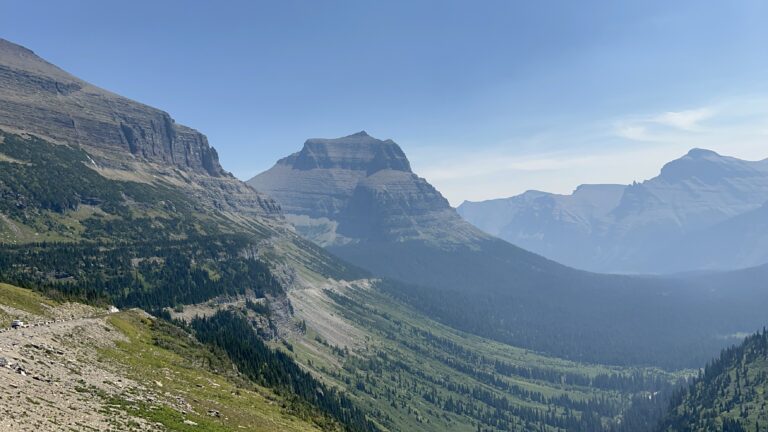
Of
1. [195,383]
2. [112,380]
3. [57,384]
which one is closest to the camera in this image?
[57,384]

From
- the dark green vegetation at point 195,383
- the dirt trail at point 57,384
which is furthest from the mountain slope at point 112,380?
the dark green vegetation at point 195,383

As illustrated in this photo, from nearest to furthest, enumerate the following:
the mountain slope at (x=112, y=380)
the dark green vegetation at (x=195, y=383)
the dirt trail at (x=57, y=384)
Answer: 1. the dirt trail at (x=57, y=384)
2. the mountain slope at (x=112, y=380)
3. the dark green vegetation at (x=195, y=383)

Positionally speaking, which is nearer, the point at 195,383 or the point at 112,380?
the point at 112,380

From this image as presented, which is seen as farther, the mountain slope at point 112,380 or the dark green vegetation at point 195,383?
the dark green vegetation at point 195,383

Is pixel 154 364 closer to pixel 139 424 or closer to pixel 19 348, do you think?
pixel 19 348

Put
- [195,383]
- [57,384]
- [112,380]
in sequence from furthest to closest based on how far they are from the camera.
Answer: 1. [195,383]
2. [112,380]
3. [57,384]

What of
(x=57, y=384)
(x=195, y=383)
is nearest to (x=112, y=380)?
(x=57, y=384)

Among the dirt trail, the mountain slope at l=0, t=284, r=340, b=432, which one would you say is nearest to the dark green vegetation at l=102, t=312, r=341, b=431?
the mountain slope at l=0, t=284, r=340, b=432

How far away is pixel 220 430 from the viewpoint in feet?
224

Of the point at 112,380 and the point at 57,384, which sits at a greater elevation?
the point at 57,384

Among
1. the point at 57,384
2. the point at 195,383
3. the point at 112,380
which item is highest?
the point at 57,384

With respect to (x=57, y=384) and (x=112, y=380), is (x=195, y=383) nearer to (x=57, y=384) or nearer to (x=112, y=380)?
(x=112, y=380)

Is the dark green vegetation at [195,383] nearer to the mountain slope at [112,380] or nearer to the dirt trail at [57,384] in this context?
the mountain slope at [112,380]

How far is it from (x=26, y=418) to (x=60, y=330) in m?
41.2
